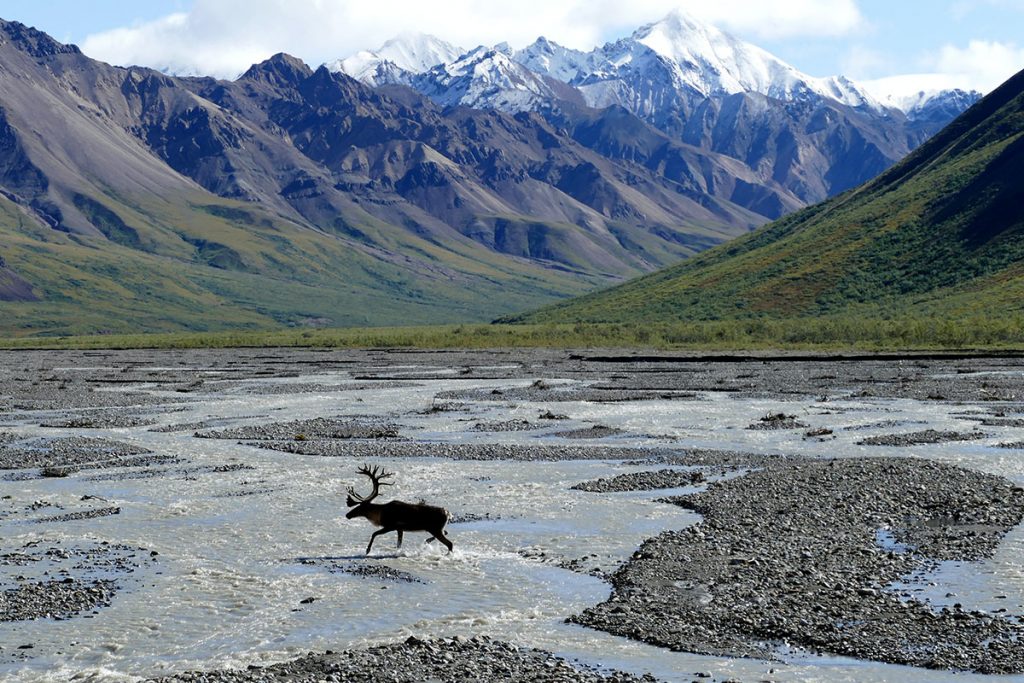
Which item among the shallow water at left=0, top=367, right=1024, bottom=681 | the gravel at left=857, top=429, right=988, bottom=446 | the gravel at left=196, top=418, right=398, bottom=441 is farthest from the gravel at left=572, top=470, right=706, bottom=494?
the gravel at left=196, top=418, right=398, bottom=441

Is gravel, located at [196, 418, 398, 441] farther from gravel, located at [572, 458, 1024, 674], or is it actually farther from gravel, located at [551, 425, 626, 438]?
gravel, located at [572, 458, 1024, 674]

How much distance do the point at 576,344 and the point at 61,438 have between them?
331ft

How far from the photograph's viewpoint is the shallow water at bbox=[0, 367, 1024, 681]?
18938mm

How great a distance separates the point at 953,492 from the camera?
32.9 m

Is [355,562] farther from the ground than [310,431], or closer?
closer

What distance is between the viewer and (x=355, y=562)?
83.9ft

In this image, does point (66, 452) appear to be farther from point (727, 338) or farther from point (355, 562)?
point (727, 338)

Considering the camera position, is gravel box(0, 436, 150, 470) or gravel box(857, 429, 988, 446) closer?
gravel box(0, 436, 150, 470)

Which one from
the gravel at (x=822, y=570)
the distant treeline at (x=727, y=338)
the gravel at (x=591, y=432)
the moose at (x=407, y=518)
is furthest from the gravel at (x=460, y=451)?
the distant treeline at (x=727, y=338)

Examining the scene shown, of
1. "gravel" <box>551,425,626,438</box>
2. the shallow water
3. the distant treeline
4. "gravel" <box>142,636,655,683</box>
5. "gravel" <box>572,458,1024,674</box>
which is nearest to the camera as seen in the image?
"gravel" <box>142,636,655,683</box>

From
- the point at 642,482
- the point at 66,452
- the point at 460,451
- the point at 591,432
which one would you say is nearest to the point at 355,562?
the point at 642,482

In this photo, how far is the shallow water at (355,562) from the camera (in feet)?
62.1

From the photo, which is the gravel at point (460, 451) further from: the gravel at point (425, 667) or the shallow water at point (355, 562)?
the gravel at point (425, 667)

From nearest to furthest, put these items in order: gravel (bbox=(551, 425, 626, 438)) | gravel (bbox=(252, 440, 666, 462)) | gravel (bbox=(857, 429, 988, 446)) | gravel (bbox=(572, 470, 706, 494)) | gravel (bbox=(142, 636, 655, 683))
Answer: gravel (bbox=(142, 636, 655, 683))
gravel (bbox=(572, 470, 706, 494))
gravel (bbox=(252, 440, 666, 462))
gravel (bbox=(857, 429, 988, 446))
gravel (bbox=(551, 425, 626, 438))
